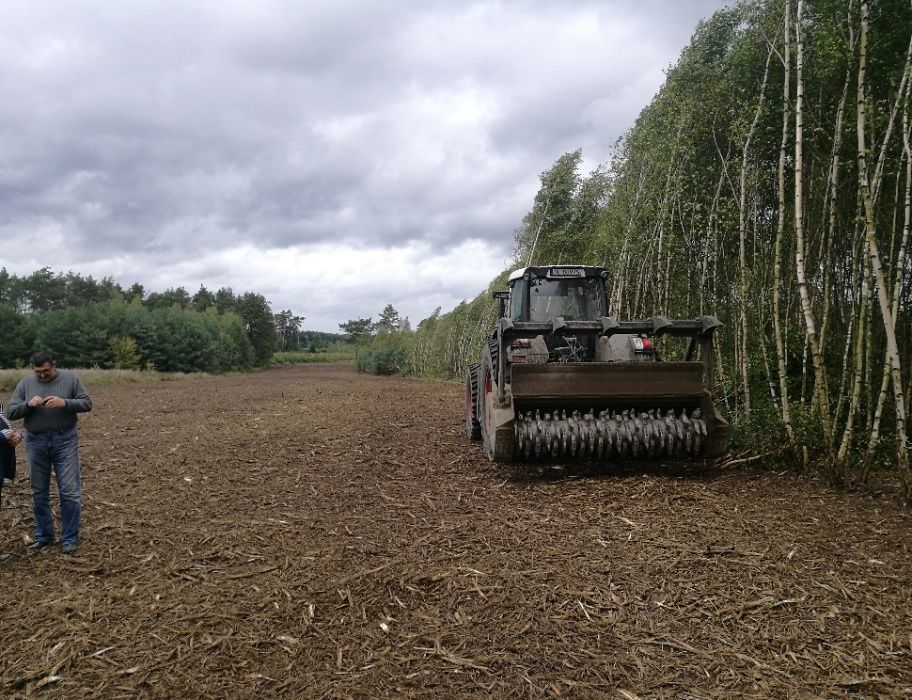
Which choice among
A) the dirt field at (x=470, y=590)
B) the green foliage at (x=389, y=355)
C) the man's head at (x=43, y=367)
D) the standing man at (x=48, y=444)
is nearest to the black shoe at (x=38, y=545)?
the standing man at (x=48, y=444)

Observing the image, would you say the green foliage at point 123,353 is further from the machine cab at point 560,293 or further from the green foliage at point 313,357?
the green foliage at point 313,357

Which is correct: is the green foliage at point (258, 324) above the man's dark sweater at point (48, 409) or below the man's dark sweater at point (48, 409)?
above

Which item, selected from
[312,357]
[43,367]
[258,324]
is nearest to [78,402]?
[43,367]

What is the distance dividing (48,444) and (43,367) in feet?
2.01

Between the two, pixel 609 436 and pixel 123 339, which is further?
pixel 123 339

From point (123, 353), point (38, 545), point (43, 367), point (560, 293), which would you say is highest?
point (123, 353)

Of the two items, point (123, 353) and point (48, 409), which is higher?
point (123, 353)

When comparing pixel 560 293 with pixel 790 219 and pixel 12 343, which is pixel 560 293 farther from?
pixel 12 343

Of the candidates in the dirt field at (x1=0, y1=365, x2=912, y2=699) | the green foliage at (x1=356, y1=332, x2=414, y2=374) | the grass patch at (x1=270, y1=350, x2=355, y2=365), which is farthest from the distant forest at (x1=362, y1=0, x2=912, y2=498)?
the grass patch at (x1=270, y1=350, x2=355, y2=365)

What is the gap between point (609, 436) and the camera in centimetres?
614

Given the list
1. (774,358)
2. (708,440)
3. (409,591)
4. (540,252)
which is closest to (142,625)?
(409,591)

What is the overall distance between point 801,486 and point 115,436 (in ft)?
34.5

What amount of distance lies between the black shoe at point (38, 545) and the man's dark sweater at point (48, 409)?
Result: 90 cm

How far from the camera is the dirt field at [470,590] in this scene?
2920mm
